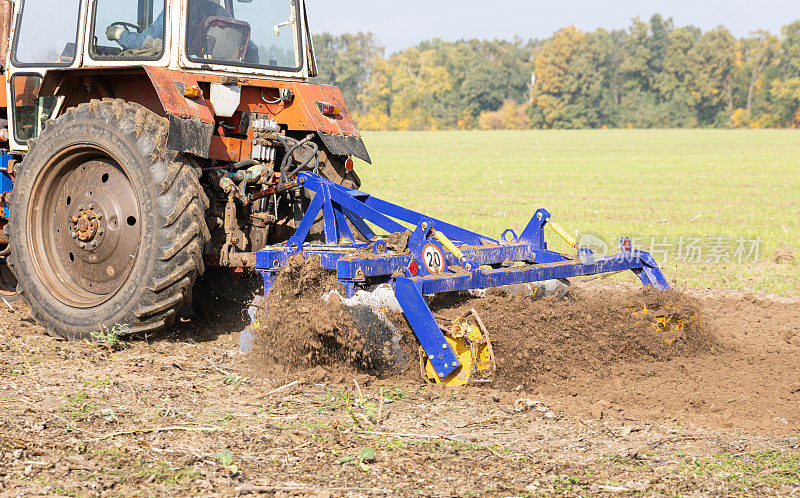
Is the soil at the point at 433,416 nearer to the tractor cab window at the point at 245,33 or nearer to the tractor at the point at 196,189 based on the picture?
the tractor at the point at 196,189

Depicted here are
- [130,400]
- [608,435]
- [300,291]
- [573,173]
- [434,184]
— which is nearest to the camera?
[608,435]

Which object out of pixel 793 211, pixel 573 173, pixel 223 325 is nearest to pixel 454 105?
pixel 573 173

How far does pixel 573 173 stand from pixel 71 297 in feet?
68.6

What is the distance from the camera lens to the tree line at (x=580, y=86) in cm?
8912

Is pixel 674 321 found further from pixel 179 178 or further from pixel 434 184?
pixel 434 184

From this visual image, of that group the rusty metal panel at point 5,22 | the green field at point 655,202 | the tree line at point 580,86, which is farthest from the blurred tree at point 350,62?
the rusty metal panel at point 5,22

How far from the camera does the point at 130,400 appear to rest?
433cm

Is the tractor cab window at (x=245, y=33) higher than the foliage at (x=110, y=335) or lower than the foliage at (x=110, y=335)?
higher

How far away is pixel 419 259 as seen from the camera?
493 centimetres

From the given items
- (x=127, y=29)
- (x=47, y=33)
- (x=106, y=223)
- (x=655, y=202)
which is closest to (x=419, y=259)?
(x=106, y=223)

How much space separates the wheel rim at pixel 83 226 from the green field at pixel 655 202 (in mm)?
3312

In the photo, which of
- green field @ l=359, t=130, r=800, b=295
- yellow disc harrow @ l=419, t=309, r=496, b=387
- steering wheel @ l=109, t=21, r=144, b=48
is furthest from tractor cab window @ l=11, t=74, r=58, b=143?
yellow disc harrow @ l=419, t=309, r=496, b=387

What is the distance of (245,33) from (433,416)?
3.48 meters

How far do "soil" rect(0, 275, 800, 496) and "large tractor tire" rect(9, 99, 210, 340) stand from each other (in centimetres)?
30
